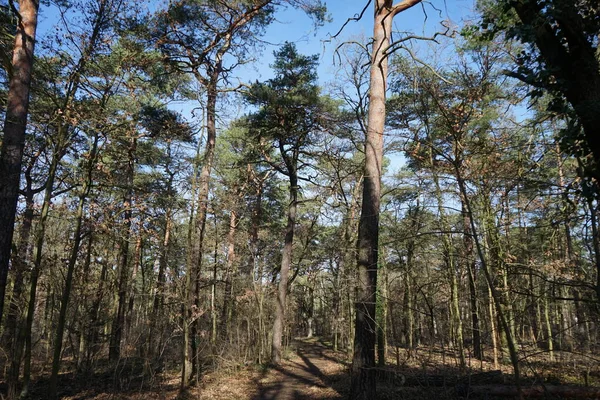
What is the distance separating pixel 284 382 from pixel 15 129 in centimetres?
898

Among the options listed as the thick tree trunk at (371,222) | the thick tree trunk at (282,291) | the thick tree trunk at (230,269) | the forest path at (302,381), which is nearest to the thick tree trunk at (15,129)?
the thick tree trunk at (371,222)

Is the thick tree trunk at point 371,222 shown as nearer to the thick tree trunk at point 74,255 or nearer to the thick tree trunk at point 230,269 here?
the thick tree trunk at point 74,255

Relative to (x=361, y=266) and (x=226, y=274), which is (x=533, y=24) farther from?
(x=226, y=274)

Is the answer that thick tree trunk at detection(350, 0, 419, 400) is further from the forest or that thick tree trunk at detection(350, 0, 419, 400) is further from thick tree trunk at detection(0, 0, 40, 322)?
thick tree trunk at detection(0, 0, 40, 322)

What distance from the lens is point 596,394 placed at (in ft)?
21.4

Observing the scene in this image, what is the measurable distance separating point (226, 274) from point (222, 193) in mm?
5079

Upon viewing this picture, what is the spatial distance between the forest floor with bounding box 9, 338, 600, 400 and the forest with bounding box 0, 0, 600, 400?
11cm

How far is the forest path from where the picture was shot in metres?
8.74

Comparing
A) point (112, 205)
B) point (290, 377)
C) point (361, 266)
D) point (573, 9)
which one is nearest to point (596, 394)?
point (361, 266)

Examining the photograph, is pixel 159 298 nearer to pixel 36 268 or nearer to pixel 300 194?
pixel 36 268

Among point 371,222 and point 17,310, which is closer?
point 371,222

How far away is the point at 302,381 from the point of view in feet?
34.8

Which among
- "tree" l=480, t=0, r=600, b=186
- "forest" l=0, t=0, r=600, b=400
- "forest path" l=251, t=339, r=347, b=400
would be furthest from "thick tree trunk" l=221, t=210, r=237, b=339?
"tree" l=480, t=0, r=600, b=186

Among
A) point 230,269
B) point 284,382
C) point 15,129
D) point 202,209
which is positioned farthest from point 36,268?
point 230,269
